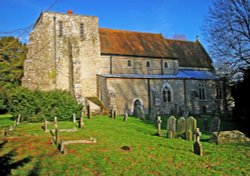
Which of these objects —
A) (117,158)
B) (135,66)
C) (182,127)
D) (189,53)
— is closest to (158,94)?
(135,66)

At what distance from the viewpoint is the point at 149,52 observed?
107ft

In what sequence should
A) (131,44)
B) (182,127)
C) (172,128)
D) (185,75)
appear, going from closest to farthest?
(182,127)
(172,128)
(131,44)
(185,75)

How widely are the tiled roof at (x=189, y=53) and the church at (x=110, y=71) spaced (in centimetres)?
236

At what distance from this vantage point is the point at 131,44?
108 ft

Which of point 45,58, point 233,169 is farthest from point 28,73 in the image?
point 233,169

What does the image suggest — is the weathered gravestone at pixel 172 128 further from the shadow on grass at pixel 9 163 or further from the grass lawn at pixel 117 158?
the shadow on grass at pixel 9 163

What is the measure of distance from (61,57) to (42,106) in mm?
10046

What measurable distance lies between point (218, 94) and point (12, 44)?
30.5 metres

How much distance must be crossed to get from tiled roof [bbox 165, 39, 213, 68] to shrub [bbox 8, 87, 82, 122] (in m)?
19.1

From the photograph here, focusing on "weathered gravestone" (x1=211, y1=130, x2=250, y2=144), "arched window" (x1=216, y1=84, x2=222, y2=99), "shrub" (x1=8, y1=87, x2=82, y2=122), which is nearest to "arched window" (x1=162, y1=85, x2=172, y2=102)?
"arched window" (x1=216, y1=84, x2=222, y2=99)

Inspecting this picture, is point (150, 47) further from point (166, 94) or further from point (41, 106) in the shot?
point (41, 106)

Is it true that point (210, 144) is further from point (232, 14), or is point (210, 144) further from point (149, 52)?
point (149, 52)

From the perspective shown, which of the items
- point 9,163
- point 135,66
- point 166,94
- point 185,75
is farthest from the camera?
point 185,75

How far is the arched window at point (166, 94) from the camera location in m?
30.5
